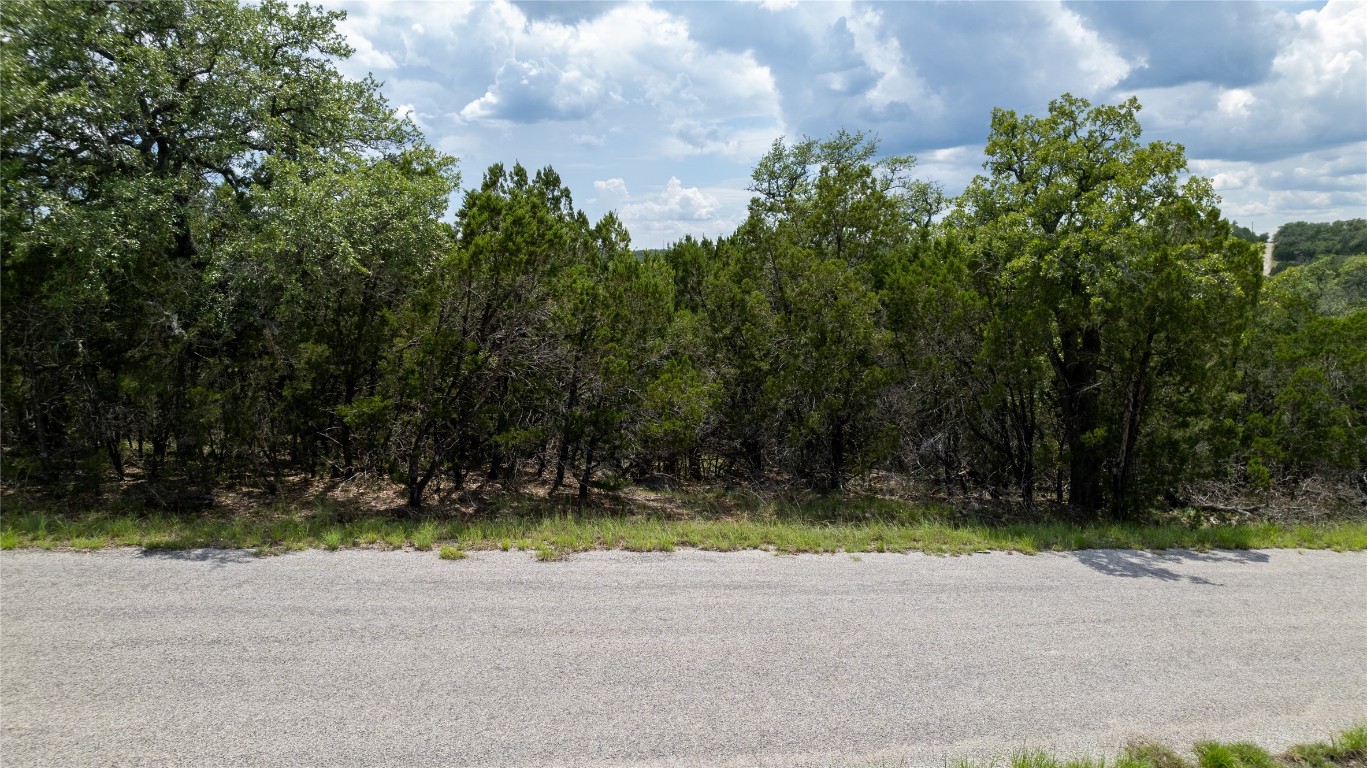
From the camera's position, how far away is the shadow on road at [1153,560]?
7.66 m

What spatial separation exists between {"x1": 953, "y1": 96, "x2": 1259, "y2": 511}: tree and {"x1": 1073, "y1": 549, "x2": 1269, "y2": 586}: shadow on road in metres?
2.88

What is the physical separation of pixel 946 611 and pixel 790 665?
2.05 m

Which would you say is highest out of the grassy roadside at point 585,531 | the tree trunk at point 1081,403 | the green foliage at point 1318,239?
the green foliage at point 1318,239

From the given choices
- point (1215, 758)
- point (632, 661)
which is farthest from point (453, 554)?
point (1215, 758)

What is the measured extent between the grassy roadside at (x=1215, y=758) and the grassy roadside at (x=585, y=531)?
389 centimetres

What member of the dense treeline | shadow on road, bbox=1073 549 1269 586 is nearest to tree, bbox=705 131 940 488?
the dense treeline

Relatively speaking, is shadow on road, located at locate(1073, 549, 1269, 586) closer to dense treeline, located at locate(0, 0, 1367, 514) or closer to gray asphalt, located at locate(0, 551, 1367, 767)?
gray asphalt, located at locate(0, 551, 1367, 767)

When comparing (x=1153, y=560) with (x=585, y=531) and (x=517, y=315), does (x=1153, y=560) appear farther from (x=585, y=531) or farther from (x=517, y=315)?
(x=517, y=315)

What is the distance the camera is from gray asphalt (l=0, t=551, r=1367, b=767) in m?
4.09

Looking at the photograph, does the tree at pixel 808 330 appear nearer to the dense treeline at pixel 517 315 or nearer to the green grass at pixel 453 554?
the dense treeline at pixel 517 315

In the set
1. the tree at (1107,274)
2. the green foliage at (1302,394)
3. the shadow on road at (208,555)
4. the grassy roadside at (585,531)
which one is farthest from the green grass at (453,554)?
the green foliage at (1302,394)

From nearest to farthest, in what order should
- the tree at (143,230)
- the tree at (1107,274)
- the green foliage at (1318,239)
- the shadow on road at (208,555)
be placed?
the shadow on road at (208,555), the tree at (143,230), the tree at (1107,274), the green foliage at (1318,239)

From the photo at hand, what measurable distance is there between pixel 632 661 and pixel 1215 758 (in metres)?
3.91

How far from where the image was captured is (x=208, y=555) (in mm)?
7129
